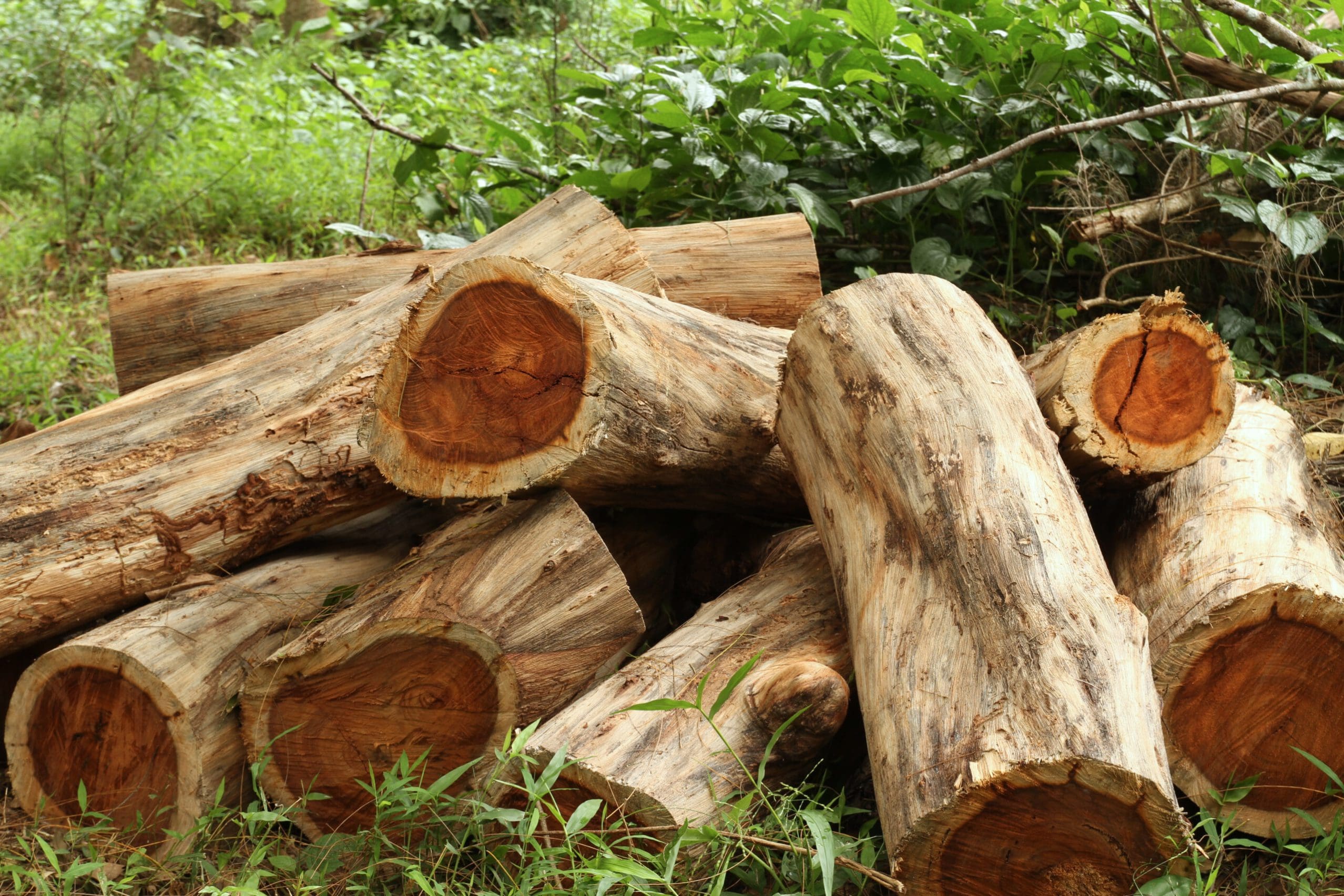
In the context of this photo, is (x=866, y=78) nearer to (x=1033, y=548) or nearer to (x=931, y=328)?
(x=931, y=328)

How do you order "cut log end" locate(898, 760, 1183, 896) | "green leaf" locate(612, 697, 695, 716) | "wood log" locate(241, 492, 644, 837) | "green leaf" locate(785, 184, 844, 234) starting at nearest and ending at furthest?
"cut log end" locate(898, 760, 1183, 896) < "green leaf" locate(612, 697, 695, 716) < "wood log" locate(241, 492, 644, 837) < "green leaf" locate(785, 184, 844, 234)

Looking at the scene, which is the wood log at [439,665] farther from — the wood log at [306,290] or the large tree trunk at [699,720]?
the wood log at [306,290]

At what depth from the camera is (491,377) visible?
91.0 inches

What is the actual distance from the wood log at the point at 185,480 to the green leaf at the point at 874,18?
6.18 feet

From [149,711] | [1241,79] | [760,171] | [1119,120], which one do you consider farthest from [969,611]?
[1241,79]

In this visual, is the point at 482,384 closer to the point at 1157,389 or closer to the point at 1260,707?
the point at 1157,389

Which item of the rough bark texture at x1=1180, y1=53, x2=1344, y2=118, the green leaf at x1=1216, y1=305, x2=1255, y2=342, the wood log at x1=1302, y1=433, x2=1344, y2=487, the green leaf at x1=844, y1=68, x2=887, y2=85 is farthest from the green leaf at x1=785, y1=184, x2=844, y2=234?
the wood log at x1=1302, y1=433, x2=1344, y2=487

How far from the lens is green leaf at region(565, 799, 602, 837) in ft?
6.11

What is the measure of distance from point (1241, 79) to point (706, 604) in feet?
8.90

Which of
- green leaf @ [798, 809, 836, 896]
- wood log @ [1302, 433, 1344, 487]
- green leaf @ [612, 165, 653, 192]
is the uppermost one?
green leaf @ [612, 165, 653, 192]

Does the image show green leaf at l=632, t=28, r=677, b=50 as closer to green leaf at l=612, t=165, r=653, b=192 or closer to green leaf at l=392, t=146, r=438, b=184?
green leaf at l=612, t=165, r=653, b=192

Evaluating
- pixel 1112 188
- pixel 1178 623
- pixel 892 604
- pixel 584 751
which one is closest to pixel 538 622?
pixel 584 751

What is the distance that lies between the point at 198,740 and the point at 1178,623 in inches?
78.8

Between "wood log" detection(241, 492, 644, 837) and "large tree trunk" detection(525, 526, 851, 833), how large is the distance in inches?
5.0
